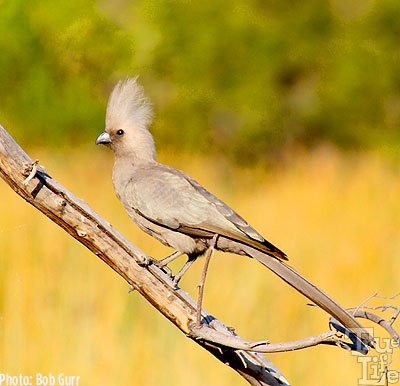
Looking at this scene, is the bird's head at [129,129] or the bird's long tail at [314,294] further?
the bird's head at [129,129]

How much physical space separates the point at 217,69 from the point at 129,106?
11.5 m

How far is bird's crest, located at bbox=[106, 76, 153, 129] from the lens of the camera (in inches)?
153

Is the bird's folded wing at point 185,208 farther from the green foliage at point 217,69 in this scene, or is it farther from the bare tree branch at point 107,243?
the green foliage at point 217,69

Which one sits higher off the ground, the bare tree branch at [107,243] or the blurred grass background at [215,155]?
the blurred grass background at [215,155]

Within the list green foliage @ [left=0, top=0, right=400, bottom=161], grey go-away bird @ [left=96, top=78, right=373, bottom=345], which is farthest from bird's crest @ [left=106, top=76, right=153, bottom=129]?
green foliage @ [left=0, top=0, right=400, bottom=161]

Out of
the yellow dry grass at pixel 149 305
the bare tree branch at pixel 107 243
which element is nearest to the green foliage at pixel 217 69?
the yellow dry grass at pixel 149 305

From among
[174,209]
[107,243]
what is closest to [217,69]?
[174,209]

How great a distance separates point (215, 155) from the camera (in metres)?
15.0

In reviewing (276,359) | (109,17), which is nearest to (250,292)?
(276,359)

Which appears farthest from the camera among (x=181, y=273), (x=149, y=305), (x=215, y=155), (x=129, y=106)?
(x=215, y=155)

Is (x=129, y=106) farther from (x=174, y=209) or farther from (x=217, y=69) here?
(x=217, y=69)

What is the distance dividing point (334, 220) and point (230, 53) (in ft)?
23.3

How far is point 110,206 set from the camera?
838 cm

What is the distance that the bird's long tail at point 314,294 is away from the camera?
2578 millimetres
